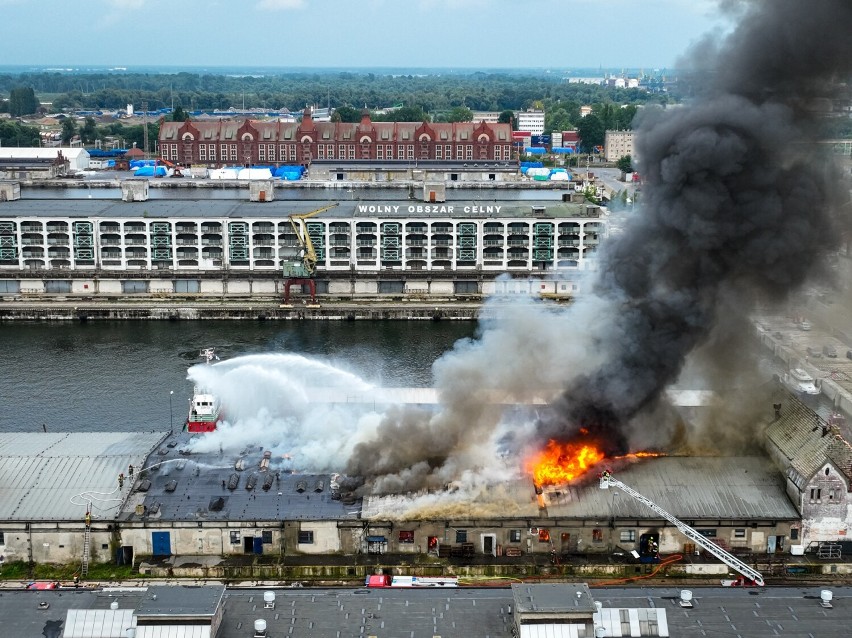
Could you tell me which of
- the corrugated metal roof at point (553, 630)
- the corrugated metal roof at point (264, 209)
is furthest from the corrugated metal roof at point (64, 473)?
the corrugated metal roof at point (264, 209)

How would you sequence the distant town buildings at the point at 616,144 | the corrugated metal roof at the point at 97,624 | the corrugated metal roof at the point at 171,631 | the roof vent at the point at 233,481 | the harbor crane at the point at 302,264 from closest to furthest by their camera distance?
the corrugated metal roof at the point at 171,631 < the corrugated metal roof at the point at 97,624 < the roof vent at the point at 233,481 < the harbor crane at the point at 302,264 < the distant town buildings at the point at 616,144

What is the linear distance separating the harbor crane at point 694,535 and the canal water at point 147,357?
2484 centimetres

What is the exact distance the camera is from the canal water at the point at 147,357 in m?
61.3

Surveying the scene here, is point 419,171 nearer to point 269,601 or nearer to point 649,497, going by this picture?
point 649,497

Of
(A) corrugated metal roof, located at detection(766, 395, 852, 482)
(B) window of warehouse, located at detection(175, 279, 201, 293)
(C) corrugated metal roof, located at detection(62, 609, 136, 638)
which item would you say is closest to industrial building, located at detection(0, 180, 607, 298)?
(B) window of warehouse, located at detection(175, 279, 201, 293)

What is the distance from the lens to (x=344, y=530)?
41.6m

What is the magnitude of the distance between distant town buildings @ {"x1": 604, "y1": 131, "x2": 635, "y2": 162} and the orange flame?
499 feet

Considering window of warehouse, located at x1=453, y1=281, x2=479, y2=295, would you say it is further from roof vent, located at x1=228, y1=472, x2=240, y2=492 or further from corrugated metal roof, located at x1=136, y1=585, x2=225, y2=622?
corrugated metal roof, located at x1=136, y1=585, x2=225, y2=622

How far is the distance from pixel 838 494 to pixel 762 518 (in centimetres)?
Answer: 291

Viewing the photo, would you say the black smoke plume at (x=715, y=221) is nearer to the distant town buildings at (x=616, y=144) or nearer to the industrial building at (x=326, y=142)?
the industrial building at (x=326, y=142)

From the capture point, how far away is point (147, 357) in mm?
74375

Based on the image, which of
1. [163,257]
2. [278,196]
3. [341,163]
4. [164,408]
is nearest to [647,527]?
[164,408]

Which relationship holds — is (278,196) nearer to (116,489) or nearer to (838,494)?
(116,489)

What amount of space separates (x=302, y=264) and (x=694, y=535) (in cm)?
5193
